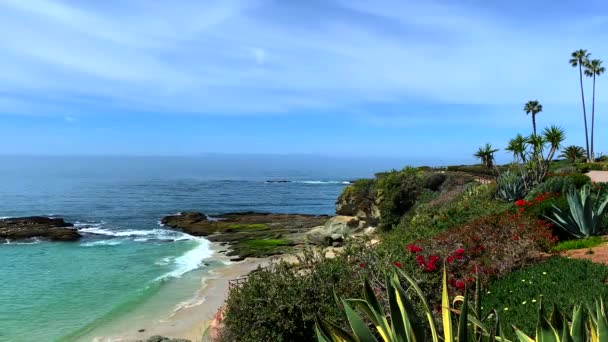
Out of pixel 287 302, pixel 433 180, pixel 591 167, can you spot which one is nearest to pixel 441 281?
pixel 287 302

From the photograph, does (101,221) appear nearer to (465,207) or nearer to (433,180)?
(433,180)

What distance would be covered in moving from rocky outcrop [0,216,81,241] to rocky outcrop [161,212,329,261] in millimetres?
9538

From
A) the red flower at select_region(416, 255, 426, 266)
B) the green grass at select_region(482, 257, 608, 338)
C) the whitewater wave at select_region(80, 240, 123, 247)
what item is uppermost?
the red flower at select_region(416, 255, 426, 266)

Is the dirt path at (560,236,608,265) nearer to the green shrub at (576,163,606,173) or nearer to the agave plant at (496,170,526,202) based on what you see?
the agave plant at (496,170,526,202)

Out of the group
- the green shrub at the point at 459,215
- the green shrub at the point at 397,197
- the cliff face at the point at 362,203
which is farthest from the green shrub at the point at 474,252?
the cliff face at the point at 362,203

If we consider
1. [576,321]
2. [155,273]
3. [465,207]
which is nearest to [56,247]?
[155,273]

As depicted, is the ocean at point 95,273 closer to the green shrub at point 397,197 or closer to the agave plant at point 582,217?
the green shrub at point 397,197

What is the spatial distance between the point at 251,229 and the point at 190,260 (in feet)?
41.4

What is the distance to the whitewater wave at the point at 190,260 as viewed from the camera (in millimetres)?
27005

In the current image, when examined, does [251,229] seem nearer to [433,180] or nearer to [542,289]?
[433,180]

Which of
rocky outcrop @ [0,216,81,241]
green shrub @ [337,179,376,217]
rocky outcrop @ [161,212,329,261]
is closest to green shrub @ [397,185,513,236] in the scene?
green shrub @ [337,179,376,217]

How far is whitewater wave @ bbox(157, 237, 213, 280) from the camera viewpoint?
27005mm

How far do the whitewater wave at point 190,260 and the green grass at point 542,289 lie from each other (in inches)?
832

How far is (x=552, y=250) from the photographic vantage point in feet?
35.4
